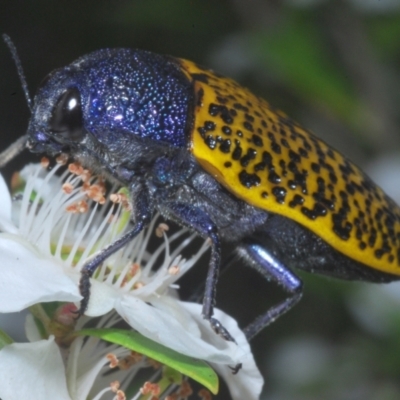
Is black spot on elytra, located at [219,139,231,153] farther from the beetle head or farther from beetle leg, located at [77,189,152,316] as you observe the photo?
beetle leg, located at [77,189,152,316]

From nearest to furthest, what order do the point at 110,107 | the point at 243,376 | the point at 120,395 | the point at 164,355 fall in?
the point at 164,355 → the point at 120,395 → the point at 243,376 → the point at 110,107

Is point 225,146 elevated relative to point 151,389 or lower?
elevated

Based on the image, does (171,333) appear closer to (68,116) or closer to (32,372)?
(32,372)

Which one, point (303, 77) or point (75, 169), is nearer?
point (75, 169)

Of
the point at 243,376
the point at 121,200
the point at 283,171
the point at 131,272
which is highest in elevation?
the point at 283,171

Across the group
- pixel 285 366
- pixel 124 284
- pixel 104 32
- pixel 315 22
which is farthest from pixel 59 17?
pixel 124 284

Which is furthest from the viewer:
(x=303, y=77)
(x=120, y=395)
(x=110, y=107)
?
(x=303, y=77)

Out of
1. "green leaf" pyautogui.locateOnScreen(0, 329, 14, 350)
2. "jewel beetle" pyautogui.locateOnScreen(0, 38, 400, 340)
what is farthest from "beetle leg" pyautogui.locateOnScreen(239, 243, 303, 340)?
"green leaf" pyautogui.locateOnScreen(0, 329, 14, 350)

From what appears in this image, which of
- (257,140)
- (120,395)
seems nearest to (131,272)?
(120,395)

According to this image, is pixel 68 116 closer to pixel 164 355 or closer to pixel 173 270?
pixel 173 270
